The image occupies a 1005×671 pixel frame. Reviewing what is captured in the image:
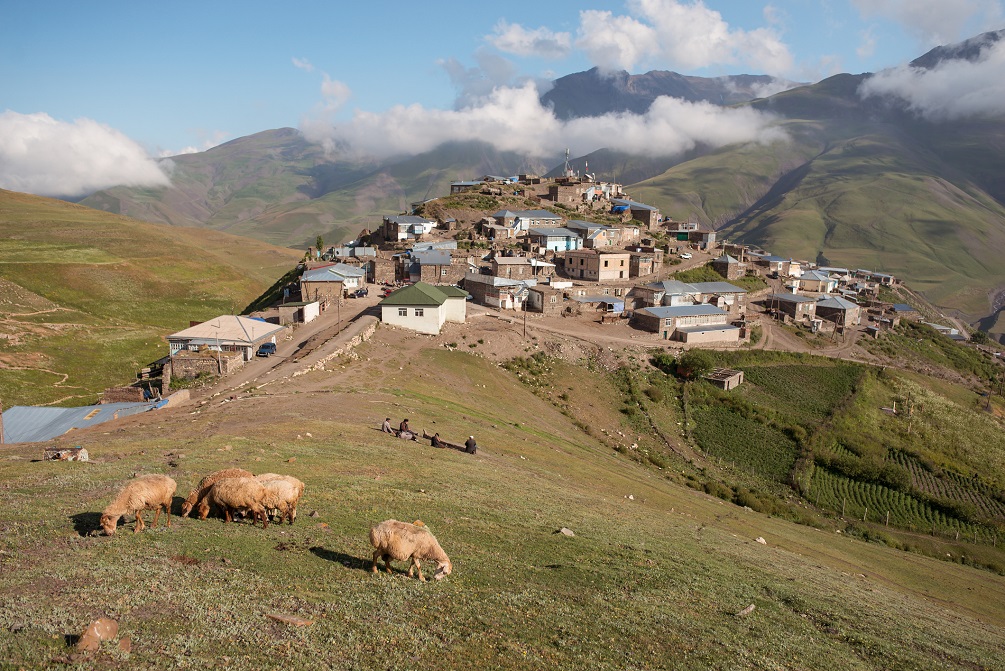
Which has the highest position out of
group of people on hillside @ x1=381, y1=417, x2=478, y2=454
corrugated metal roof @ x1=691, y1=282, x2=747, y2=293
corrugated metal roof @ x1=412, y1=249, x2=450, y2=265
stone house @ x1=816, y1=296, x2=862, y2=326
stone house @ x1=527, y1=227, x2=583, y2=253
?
stone house @ x1=527, y1=227, x2=583, y2=253

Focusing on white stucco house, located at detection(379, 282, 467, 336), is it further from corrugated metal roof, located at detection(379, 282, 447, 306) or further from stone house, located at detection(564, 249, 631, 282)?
stone house, located at detection(564, 249, 631, 282)

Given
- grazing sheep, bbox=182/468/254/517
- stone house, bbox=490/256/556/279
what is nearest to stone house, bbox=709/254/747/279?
stone house, bbox=490/256/556/279

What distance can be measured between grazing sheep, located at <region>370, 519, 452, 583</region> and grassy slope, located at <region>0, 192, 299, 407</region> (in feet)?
190

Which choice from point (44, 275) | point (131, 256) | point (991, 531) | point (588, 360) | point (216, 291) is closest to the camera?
point (991, 531)

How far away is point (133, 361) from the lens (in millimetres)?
72625

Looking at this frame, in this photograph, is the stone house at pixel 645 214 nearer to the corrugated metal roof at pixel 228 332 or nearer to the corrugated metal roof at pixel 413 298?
the corrugated metal roof at pixel 413 298

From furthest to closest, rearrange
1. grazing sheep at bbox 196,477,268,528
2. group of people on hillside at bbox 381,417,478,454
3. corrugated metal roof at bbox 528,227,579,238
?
1. corrugated metal roof at bbox 528,227,579,238
2. group of people on hillside at bbox 381,417,478,454
3. grazing sheep at bbox 196,477,268,528

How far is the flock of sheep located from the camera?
12.4 meters

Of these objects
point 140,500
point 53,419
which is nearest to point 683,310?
point 53,419

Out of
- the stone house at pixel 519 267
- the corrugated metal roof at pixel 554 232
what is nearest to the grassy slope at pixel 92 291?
the stone house at pixel 519 267

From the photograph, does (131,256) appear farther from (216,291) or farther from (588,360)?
(588,360)

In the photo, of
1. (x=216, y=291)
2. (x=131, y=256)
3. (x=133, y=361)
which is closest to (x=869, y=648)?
(x=133, y=361)

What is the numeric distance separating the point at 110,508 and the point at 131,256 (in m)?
144

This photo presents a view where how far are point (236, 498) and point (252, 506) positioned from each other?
1.38 feet
